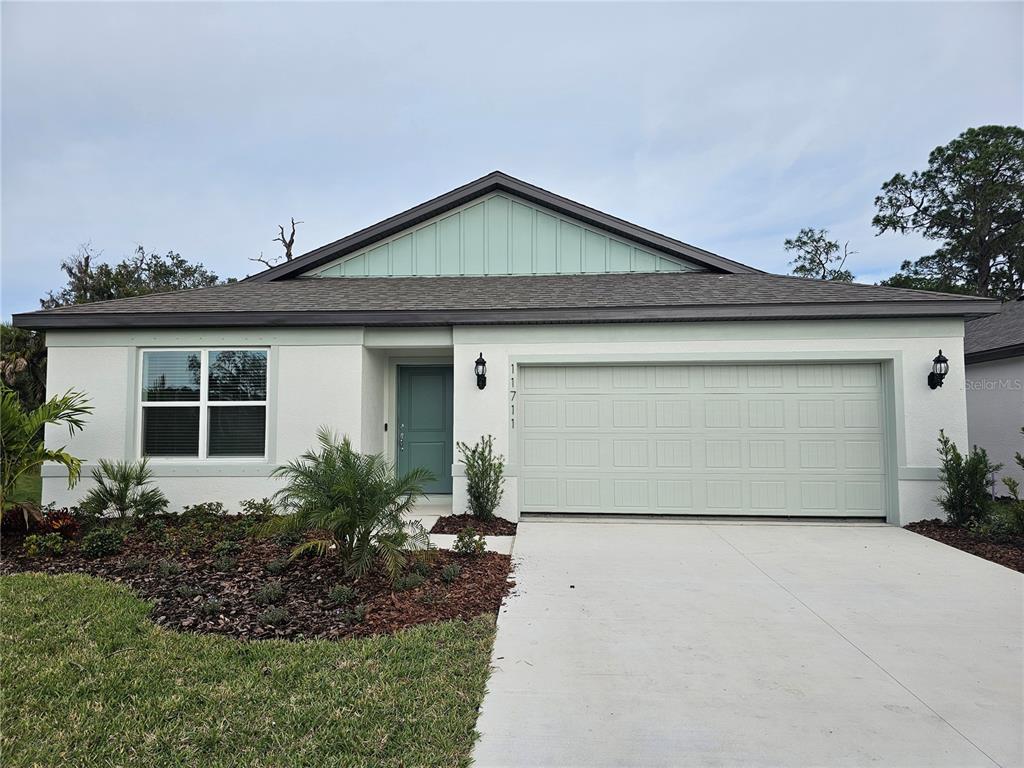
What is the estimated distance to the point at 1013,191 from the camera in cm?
2534

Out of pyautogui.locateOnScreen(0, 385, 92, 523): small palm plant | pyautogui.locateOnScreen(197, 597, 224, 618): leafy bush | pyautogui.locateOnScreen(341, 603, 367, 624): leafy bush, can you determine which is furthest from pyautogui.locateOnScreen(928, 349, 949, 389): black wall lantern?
pyautogui.locateOnScreen(0, 385, 92, 523): small palm plant

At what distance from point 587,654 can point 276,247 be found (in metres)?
26.2

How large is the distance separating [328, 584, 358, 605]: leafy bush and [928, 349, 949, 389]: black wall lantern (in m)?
7.71

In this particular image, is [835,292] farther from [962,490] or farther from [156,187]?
[156,187]

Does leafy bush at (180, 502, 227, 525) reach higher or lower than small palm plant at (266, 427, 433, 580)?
lower

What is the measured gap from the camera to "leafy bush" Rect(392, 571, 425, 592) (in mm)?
4328

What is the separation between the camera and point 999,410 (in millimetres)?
9602

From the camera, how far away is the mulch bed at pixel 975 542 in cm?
545

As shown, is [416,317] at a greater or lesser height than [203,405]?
greater

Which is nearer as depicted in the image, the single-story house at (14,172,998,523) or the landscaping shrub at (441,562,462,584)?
the landscaping shrub at (441,562,462,584)

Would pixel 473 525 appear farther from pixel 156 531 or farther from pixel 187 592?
pixel 156 531

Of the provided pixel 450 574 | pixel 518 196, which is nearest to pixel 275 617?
pixel 450 574

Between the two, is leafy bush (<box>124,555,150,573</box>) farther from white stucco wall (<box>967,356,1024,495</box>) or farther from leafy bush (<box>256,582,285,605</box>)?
white stucco wall (<box>967,356,1024,495</box>)

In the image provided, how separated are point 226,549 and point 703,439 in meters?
6.30
